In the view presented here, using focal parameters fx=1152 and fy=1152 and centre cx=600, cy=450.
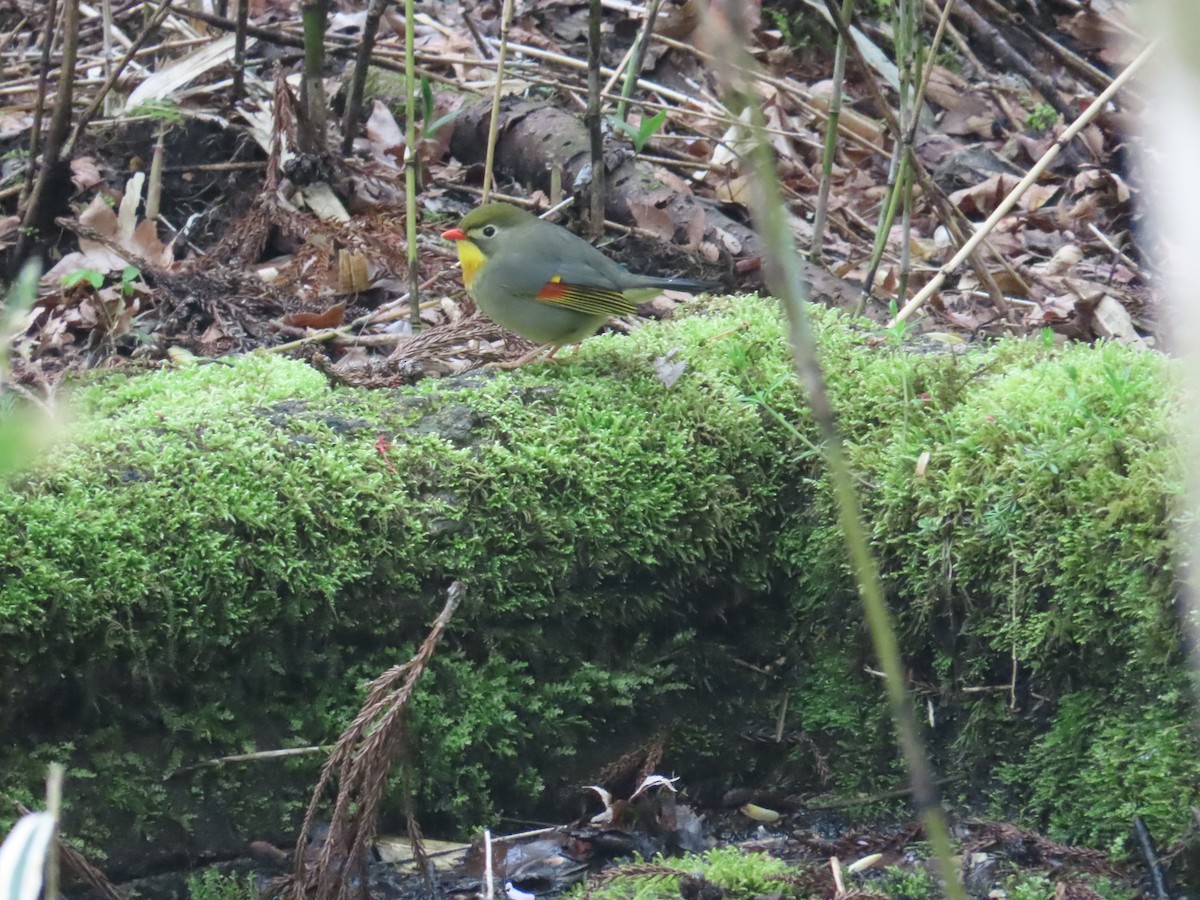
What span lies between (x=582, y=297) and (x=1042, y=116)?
485 centimetres

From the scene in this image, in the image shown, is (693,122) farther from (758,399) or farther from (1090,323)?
(758,399)

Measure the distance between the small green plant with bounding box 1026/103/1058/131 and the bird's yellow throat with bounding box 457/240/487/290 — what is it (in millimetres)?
4666

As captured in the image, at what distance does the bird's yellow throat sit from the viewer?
3881 millimetres

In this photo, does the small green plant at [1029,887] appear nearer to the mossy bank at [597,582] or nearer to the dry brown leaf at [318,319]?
the mossy bank at [597,582]

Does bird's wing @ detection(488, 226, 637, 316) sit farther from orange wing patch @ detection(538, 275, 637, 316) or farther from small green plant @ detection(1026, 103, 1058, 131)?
small green plant @ detection(1026, 103, 1058, 131)

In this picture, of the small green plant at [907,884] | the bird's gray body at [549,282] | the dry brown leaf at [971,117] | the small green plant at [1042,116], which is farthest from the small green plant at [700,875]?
the small green plant at [1042,116]

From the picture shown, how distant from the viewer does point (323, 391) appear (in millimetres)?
3244

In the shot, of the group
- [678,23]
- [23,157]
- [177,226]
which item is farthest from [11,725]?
→ [678,23]

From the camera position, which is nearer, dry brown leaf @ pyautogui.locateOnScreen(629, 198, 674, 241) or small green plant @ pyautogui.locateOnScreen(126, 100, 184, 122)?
dry brown leaf @ pyautogui.locateOnScreen(629, 198, 674, 241)

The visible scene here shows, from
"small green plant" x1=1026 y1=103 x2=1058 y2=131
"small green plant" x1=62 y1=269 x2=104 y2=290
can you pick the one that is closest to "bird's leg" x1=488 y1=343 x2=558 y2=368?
"small green plant" x1=62 y1=269 x2=104 y2=290

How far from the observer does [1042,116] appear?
23.7ft

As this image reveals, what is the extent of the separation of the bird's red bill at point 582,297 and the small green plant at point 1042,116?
15.1 ft

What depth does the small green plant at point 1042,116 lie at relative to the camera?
718 cm

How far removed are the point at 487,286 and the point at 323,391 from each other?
29.4 inches
